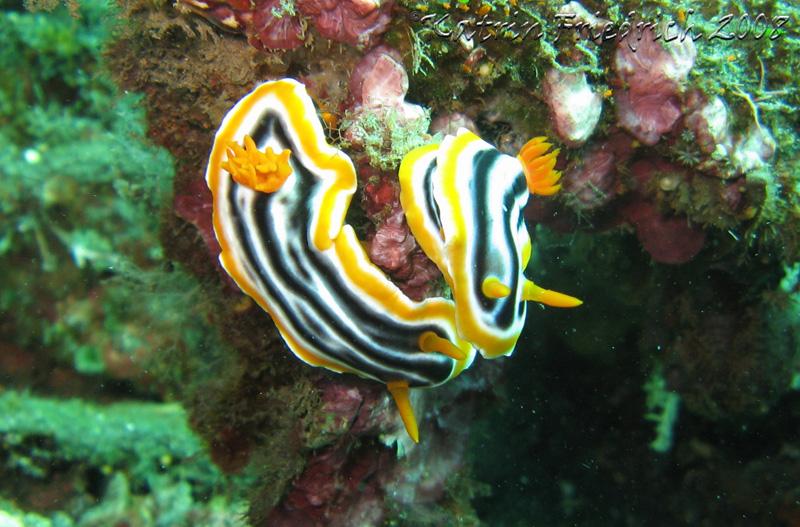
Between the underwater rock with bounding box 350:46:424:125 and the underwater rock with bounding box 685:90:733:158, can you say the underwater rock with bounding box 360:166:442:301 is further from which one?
the underwater rock with bounding box 685:90:733:158

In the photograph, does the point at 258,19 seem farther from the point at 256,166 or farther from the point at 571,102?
the point at 571,102

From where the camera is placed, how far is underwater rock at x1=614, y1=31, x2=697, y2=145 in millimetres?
2709

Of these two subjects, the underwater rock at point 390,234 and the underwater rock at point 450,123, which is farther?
the underwater rock at point 450,123

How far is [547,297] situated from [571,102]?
139 cm

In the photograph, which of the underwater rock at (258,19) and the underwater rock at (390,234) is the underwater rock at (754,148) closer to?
the underwater rock at (390,234)

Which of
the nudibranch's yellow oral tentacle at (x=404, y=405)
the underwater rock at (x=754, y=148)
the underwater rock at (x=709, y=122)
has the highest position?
the underwater rock at (x=709, y=122)

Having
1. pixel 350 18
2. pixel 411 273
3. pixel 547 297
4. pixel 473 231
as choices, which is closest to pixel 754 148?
pixel 547 297

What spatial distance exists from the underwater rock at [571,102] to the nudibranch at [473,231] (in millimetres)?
663

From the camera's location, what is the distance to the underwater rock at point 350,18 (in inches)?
88.2

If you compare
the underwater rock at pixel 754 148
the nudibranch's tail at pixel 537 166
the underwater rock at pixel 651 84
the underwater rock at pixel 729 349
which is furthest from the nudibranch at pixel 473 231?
the underwater rock at pixel 729 349

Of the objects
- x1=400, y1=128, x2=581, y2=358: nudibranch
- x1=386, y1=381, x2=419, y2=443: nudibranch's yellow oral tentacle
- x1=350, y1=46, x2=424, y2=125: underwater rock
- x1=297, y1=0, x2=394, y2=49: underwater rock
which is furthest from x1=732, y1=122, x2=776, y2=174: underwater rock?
x1=386, y1=381, x2=419, y2=443: nudibranch's yellow oral tentacle

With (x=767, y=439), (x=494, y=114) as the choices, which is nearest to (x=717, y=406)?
(x=767, y=439)

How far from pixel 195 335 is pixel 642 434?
6332 mm

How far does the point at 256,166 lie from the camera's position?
2.26m
